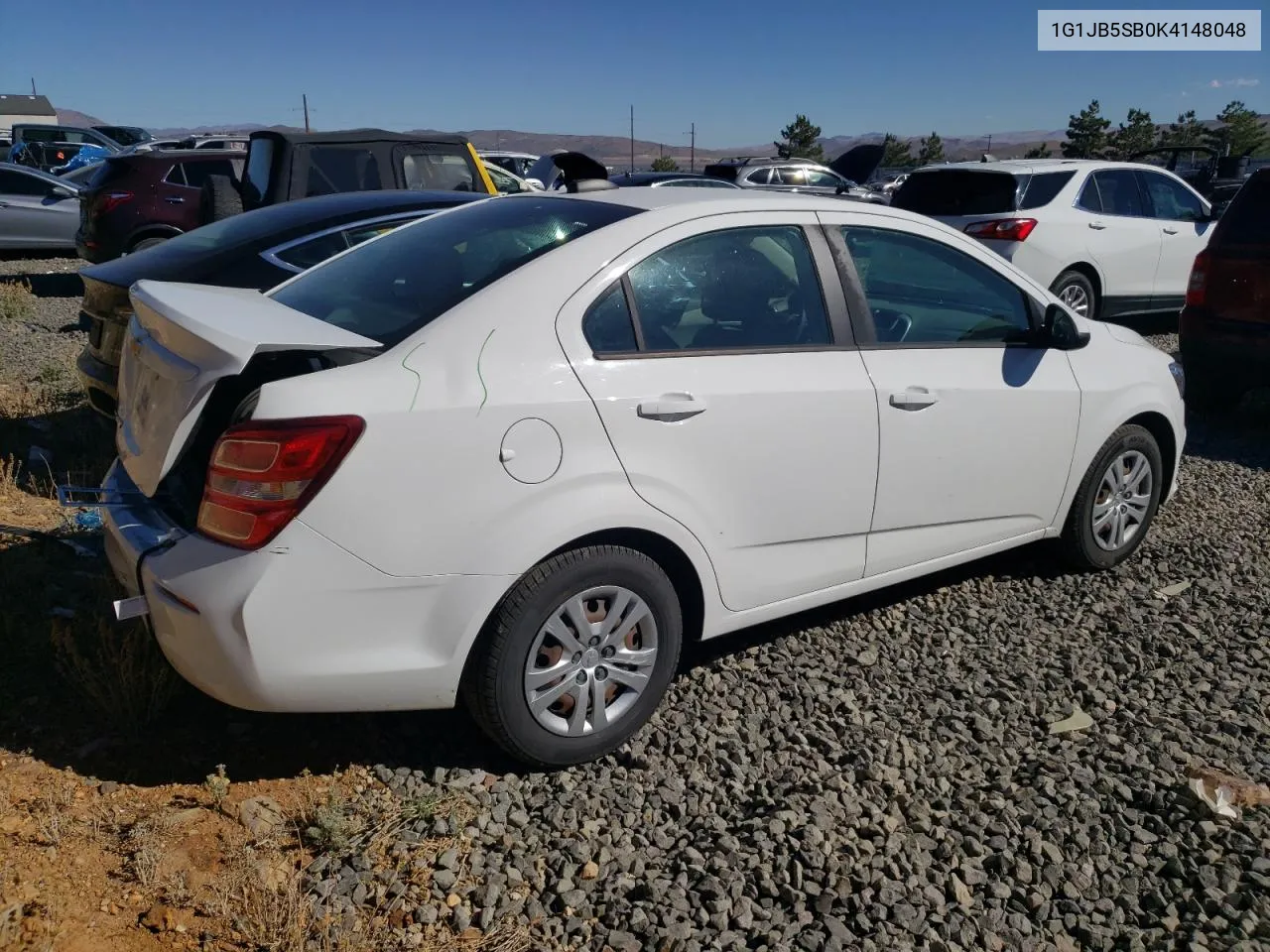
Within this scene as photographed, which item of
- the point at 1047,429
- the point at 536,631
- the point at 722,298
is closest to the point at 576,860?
the point at 536,631

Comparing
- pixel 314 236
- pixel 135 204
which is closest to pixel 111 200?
pixel 135 204

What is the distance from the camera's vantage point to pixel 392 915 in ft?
8.61

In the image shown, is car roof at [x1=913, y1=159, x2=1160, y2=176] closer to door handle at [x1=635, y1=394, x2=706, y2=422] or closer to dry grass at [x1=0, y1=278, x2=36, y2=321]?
door handle at [x1=635, y1=394, x2=706, y2=422]

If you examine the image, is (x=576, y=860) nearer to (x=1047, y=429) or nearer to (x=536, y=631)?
(x=536, y=631)

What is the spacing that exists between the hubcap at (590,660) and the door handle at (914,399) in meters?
1.22

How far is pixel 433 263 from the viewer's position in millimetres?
3557

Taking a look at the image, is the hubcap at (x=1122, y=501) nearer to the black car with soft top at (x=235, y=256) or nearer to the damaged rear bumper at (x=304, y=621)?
the damaged rear bumper at (x=304, y=621)

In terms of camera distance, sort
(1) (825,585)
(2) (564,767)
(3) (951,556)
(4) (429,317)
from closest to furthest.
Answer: (4) (429,317) → (2) (564,767) → (1) (825,585) → (3) (951,556)

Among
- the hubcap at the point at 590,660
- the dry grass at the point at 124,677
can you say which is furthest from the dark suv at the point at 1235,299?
the dry grass at the point at 124,677

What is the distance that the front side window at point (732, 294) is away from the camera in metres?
3.33

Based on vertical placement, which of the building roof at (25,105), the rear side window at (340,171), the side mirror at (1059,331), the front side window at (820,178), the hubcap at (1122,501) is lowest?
the hubcap at (1122,501)

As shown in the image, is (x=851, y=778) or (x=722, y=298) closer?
(x=851, y=778)

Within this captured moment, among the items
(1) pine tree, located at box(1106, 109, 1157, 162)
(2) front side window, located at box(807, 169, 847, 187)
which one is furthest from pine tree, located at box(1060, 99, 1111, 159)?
(2) front side window, located at box(807, 169, 847, 187)

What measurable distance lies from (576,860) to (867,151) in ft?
57.0
